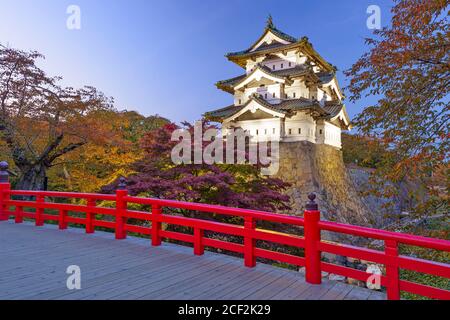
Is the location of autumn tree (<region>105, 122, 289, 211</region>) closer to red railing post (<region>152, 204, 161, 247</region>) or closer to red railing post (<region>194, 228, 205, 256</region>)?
red railing post (<region>152, 204, 161, 247</region>)

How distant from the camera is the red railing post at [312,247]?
4090 millimetres

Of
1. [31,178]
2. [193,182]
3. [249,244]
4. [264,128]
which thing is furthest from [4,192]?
[264,128]

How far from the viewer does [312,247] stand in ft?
13.6

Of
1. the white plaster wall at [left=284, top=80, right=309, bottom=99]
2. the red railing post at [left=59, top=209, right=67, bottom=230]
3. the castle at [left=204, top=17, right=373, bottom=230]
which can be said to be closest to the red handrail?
the red railing post at [left=59, top=209, right=67, bottom=230]

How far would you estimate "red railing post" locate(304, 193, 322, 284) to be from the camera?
409 centimetres

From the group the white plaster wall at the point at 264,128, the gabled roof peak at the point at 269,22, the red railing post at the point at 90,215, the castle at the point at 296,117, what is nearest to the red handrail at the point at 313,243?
the red railing post at the point at 90,215

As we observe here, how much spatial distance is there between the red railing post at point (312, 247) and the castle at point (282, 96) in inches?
629

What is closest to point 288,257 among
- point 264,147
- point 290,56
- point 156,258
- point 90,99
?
point 156,258

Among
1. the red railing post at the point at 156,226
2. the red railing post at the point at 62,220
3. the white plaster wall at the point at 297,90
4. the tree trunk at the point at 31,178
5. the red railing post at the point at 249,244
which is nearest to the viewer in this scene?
A: the red railing post at the point at 249,244

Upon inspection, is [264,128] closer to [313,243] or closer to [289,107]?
[289,107]

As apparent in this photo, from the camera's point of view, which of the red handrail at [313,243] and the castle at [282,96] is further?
the castle at [282,96]

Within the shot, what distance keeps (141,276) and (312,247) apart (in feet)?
8.21

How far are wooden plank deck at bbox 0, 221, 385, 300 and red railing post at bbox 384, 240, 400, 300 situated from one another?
9.8 inches

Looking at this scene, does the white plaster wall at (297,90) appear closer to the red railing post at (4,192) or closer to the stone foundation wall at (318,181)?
the stone foundation wall at (318,181)
